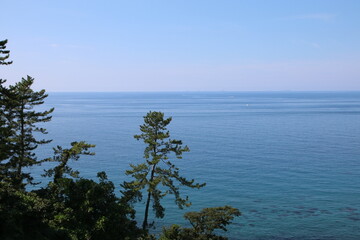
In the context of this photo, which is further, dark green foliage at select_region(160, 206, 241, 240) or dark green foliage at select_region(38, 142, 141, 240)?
dark green foliage at select_region(160, 206, 241, 240)

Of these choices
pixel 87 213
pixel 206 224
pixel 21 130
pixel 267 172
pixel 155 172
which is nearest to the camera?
pixel 87 213

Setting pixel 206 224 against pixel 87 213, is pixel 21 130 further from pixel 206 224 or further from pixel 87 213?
pixel 206 224

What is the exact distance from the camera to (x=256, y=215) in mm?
47219

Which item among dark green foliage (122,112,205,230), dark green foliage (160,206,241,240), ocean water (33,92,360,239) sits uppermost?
dark green foliage (122,112,205,230)

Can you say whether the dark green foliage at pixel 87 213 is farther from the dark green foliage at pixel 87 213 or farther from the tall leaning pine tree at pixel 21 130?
the tall leaning pine tree at pixel 21 130

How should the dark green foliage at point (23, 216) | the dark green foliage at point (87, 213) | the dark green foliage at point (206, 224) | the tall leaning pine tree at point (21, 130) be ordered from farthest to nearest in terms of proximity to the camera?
the tall leaning pine tree at point (21, 130), the dark green foliage at point (206, 224), the dark green foliage at point (87, 213), the dark green foliage at point (23, 216)

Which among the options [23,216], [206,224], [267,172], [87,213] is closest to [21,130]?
[23,216]

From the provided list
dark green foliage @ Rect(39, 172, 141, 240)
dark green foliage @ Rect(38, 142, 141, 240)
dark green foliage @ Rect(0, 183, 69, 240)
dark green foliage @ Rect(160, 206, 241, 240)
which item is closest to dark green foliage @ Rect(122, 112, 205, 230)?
dark green foliage @ Rect(160, 206, 241, 240)

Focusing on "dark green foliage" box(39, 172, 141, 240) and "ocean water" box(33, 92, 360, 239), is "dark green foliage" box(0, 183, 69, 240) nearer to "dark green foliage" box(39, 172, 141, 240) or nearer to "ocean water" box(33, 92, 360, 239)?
"dark green foliage" box(39, 172, 141, 240)

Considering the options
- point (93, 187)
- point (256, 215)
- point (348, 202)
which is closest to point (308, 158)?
point (348, 202)

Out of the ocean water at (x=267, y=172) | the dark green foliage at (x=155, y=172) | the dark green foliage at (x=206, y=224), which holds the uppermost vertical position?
the dark green foliage at (x=155, y=172)

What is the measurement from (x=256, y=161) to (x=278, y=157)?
691 centimetres

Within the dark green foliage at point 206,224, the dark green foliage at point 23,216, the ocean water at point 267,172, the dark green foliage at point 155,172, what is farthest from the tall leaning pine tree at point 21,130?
the ocean water at point 267,172

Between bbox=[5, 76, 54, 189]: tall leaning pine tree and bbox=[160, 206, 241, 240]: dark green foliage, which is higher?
bbox=[5, 76, 54, 189]: tall leaning pine tree
